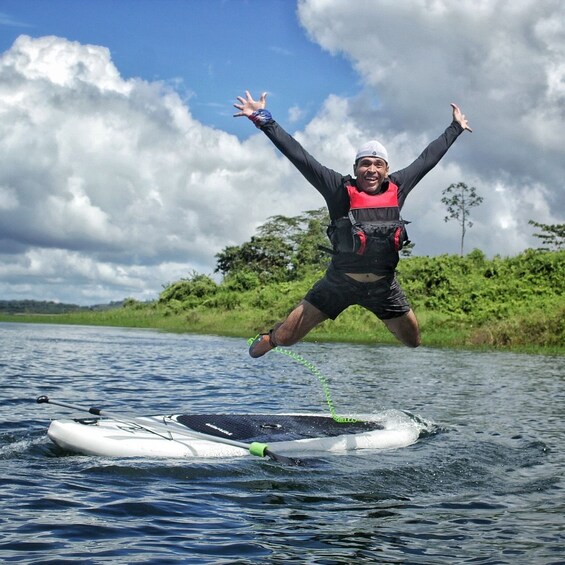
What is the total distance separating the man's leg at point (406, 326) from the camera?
8.84 meters

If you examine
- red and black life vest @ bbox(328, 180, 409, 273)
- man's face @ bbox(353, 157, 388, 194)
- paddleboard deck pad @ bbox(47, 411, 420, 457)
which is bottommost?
paddleboard deck pad @ bbox(47, 411, 420, 457)

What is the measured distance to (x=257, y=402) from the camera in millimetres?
14438

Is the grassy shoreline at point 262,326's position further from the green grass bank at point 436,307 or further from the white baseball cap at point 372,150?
the white baseball cap at point 372,150

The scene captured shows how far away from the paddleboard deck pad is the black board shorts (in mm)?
1660

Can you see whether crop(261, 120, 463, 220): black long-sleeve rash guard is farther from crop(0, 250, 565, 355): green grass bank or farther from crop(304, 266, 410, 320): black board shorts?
crop(0, 250, 565, 355): green grass bank

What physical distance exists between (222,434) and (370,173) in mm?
3547

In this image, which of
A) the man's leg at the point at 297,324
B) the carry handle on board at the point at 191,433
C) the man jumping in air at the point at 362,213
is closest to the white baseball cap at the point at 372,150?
Result: the man jumping in air at the point at 362,213

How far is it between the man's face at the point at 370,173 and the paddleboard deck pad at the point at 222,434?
3.07 meters

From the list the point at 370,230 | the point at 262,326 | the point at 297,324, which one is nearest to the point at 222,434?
the point at 297,324

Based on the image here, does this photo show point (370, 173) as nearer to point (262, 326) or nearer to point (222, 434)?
point (222, 434)

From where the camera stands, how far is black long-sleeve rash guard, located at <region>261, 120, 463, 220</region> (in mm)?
7859

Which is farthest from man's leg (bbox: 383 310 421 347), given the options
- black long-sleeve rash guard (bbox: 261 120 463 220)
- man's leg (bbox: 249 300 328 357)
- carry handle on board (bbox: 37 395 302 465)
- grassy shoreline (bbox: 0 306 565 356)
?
grassy shoreline (bbox: 0 306 565 356)

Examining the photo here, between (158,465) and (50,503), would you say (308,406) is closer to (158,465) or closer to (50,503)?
(158,465)

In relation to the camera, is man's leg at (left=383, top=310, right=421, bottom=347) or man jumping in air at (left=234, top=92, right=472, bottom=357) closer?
man jumping in air at (left=234, top=92, right=472, bottom=357)
